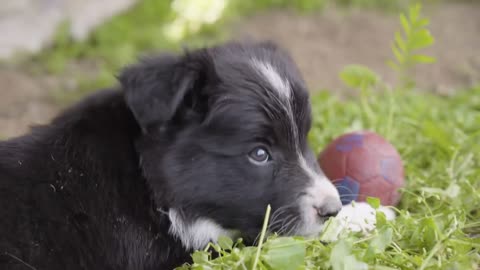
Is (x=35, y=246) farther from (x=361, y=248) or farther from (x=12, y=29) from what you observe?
(x=12, y=29)

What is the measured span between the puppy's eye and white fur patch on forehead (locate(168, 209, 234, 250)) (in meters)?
0.44

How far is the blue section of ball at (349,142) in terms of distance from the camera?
4.26 meters

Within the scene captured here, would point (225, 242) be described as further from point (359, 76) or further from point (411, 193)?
point (359, 76)

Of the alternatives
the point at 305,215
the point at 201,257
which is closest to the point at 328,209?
the point at 305,215

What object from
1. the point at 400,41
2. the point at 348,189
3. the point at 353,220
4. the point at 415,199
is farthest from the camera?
the point at 400,41

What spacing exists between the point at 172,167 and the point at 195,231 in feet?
1.37

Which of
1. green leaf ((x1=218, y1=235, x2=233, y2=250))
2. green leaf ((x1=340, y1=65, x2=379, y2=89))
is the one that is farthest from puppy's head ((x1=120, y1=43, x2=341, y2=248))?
green leaf ((x1=340, y1=65, x2=379, y2=89))

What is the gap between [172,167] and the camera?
330cm

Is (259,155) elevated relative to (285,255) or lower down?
elevated

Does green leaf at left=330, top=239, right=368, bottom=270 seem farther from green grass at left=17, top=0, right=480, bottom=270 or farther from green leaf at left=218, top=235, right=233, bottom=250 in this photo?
green leaf at left=218, top=235, right=233, bottom=250

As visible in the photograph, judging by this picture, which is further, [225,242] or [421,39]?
[421,39]

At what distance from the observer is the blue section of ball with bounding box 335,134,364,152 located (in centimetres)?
426

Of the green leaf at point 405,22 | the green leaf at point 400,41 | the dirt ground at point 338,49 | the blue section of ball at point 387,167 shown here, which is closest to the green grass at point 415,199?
the blue section of ball at point 387,167

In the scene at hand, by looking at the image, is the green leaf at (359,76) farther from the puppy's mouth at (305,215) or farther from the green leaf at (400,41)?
the puppy's mouth at (305,215)
